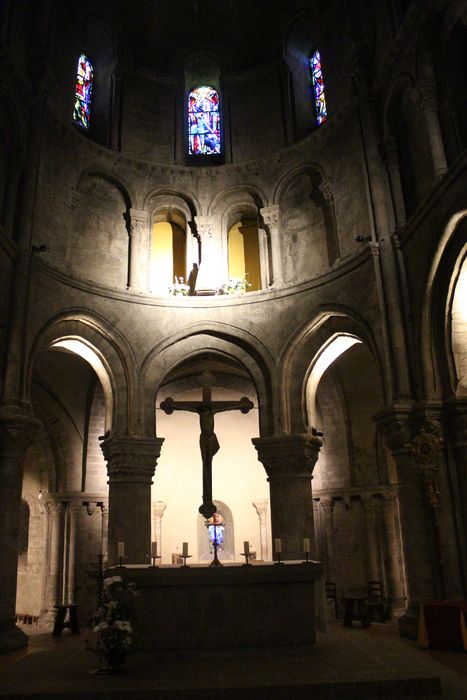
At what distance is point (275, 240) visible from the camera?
56.4 feet

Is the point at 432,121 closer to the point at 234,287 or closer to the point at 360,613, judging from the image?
the point at 234,287

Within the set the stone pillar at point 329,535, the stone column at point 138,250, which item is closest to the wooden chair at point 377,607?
the stone pillar at point 329,535

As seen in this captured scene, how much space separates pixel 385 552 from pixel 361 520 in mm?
1082

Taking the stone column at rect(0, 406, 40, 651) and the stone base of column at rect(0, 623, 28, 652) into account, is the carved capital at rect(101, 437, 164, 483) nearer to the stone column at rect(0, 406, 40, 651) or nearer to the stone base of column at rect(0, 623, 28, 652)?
the stone column at rect(0, 406, 40, 651)

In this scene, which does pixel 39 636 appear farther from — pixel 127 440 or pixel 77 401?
pixel 77 401

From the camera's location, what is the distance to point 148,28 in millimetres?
19719

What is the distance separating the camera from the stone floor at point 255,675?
714 cm

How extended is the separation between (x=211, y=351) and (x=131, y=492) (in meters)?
4.19

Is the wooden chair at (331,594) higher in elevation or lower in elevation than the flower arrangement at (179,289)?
lower

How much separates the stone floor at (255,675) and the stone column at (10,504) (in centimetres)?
183

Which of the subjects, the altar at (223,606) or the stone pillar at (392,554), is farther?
the stone pillar at (392,554)

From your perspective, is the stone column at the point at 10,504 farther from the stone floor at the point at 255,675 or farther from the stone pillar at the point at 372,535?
the stone pillar at the point at 372,535

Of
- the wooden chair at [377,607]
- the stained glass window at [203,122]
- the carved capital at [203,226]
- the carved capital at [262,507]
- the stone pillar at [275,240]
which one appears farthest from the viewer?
the carved capital at [262,507]

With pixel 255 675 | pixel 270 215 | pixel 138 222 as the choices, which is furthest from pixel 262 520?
pixel 255 675
